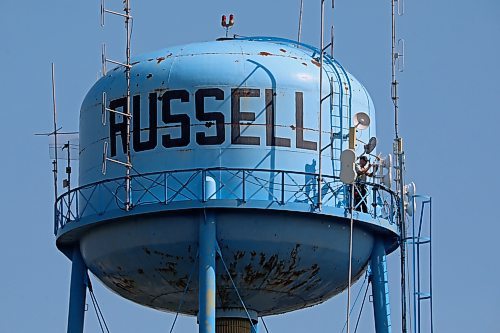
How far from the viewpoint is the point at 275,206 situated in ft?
133

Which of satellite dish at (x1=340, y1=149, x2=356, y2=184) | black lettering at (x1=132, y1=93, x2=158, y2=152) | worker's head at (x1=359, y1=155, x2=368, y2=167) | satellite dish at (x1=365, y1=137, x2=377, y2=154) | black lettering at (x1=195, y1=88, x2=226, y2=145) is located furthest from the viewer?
satellite dish at (x1=365, y1=137, x2=377, y2=154)

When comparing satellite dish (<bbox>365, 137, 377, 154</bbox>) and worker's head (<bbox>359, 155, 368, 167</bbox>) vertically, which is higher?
satellite dish (<bbox>365, 137, 377, 154</bbox>)

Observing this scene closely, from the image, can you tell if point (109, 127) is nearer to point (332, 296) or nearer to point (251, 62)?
point (251, 62)

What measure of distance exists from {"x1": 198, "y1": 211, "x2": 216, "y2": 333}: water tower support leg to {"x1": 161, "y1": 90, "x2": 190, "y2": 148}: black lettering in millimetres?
1838

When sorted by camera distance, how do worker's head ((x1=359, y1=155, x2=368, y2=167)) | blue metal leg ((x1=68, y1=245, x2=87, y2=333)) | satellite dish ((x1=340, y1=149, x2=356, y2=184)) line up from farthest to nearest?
blue metal leg ((x1=68, y1=245, x2=87, y2=333)) < worker's head ((x1=359, y1=155, x2=368, y2=167)) < satellite dish ((x1=340, y1=149, x2=356, y2=184))

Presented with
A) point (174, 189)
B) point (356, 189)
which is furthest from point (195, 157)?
point (356, 189)

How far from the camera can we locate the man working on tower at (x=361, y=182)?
41562 millimetres

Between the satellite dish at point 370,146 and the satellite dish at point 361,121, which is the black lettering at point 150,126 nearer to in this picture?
the satellite dish at point 361,121

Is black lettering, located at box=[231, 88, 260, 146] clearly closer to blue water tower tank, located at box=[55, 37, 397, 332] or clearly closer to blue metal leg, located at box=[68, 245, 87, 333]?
blue water tower tank, located at box=[55, 37, 397, 332]

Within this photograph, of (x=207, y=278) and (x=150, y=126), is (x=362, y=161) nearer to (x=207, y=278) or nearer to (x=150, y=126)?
(x=207, y=278)

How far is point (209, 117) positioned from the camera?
4100 cm

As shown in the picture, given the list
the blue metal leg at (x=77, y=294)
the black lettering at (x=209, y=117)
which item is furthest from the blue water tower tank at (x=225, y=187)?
the blue metal leg at (x=77, y=294)

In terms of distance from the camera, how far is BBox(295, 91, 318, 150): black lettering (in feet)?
135

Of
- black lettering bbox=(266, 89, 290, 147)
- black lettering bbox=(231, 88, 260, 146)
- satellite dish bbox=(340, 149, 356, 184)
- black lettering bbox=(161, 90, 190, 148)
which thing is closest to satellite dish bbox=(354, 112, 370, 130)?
satellite dish bbox=(340, 149, 356, 184)
